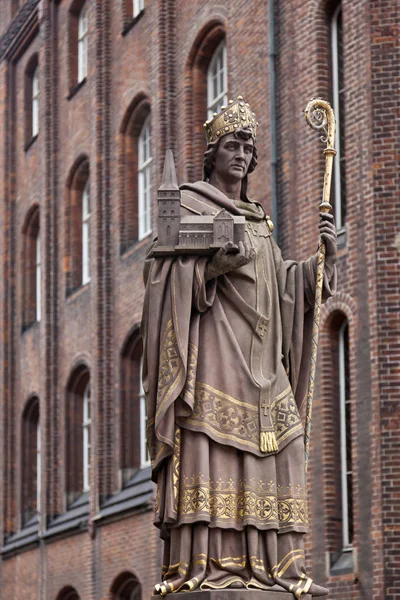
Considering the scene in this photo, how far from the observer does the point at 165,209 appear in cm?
841

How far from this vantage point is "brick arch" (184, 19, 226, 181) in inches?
1135

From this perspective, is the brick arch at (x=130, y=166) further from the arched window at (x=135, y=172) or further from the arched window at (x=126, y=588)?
the arched window at (x=126, y=588)

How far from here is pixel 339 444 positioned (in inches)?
875

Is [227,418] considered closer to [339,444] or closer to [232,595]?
[232,595]

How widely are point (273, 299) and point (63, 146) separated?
29.5m

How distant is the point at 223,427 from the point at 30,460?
31012mm

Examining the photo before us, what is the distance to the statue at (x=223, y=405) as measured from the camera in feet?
27.0

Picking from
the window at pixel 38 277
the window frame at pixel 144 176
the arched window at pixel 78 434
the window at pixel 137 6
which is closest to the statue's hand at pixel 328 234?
the window frame at pixel 144 176

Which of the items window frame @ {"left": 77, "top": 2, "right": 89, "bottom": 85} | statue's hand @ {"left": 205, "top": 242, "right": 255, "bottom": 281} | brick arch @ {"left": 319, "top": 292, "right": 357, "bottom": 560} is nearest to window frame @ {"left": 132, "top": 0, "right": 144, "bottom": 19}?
window frame @ {"left": 77, "top": 2, "right": 89, "bottom": 85}

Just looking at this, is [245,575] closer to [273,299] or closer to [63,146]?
[273,299]

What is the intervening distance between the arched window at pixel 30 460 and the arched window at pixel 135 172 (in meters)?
7.34

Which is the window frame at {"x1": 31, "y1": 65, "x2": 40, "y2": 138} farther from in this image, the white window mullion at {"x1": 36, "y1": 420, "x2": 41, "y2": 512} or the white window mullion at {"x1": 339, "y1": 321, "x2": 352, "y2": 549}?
the white window mullion at {"x1": 339, "y1": 321, "x2": 352, "y2": 549}

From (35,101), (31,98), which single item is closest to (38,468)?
(35,101)

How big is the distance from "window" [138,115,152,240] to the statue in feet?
77.1
